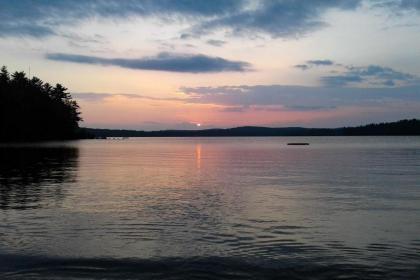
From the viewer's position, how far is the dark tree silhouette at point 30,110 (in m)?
141

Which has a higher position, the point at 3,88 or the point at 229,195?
the point at 3,88

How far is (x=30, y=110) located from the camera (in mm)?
153125

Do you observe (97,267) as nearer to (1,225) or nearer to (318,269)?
(318,269)

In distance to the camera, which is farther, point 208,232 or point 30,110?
point 30,110

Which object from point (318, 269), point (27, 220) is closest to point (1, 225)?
point (27, 220)

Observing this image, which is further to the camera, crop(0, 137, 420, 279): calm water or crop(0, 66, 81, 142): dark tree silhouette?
crop(0, 66, 81, 142): dark tree silhouette

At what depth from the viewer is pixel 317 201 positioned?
25.7 meters

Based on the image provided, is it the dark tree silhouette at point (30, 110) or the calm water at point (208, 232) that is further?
the dark tree silhouette at point (30, 110)

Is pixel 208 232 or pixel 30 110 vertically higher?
pixel 30 110

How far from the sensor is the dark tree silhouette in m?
141

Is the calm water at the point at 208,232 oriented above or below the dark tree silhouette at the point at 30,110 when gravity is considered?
below

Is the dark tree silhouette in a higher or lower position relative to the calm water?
higher

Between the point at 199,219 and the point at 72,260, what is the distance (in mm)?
7335

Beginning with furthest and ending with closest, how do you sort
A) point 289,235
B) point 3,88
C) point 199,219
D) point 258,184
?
1. point 3,88
2. point 258,184
3. point 199,219
4. point 289,235
